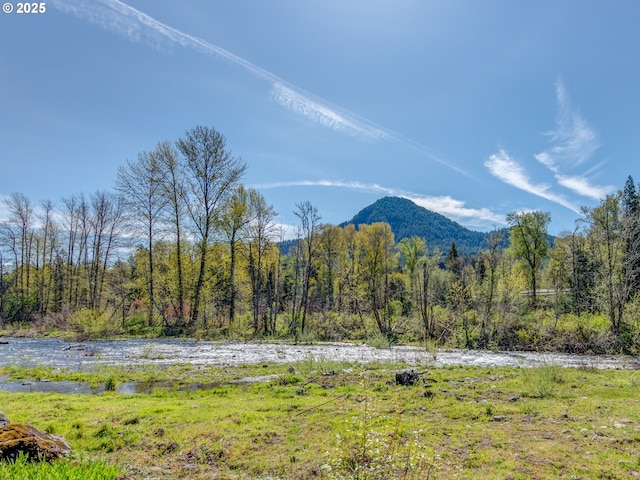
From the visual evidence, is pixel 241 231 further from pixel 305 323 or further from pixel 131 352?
pixel 131 352

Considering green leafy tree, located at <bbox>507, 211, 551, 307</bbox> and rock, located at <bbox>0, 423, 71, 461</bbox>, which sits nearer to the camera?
rock, located at <bbox>0, 423, 71, 461</bbox>

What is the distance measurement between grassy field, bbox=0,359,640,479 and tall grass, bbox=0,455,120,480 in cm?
6

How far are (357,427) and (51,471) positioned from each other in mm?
5372

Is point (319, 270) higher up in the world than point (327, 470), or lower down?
higher up

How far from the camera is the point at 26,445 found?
218 inches

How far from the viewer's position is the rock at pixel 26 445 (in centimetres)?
534

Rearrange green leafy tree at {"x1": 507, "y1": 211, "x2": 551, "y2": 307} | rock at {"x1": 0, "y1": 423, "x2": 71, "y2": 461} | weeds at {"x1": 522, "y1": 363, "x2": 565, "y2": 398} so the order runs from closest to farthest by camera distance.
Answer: rock at {"x1": 0, "y1": 423, "x2": 71, "y2": 461} < weeds at {"x1": 522, "y1": 363, "x2": 565, "y2": 398} < green leafy tree at {"x1": 507, "y1": 211, "x2": 551, "y2": 307}

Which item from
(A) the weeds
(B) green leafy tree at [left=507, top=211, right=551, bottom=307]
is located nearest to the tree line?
(B) green leafy tree at [left=507, top=211, right=551, bottom=307]

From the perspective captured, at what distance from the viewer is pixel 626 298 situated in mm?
26219

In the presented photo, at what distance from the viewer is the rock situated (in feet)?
17.5

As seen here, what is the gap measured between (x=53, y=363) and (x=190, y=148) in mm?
23636

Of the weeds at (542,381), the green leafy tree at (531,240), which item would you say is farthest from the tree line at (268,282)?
the weeds at (542,381)

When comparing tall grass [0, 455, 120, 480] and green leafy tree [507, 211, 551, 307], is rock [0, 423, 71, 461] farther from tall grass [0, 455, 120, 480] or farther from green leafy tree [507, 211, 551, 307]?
green leafy tree [507, 211, 551, 307]

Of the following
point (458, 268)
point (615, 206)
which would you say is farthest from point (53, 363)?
point (458, 268)
